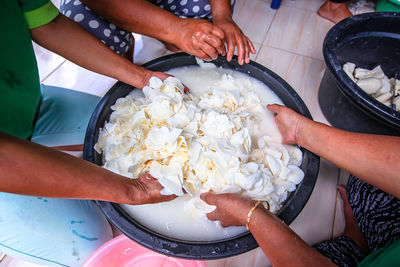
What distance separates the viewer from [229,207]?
623 millimetres

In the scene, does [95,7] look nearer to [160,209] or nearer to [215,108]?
[215,108]

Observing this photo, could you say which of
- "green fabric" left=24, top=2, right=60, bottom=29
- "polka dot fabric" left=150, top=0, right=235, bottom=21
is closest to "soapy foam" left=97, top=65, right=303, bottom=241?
"green fabric" left=24, top=2, right=60, bottom=29

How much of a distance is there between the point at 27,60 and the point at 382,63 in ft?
5.41

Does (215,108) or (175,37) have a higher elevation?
(175,37)

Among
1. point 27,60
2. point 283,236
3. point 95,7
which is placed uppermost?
point 95,7

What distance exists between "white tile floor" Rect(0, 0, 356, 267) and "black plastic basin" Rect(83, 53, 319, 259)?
404 mm

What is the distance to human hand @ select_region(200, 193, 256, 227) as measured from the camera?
0.61 meters

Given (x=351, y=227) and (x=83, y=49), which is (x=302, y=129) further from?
(x=83, y=49)

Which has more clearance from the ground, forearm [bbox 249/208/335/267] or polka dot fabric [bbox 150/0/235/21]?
polka dot fabric [bbox 150/0/235/21]

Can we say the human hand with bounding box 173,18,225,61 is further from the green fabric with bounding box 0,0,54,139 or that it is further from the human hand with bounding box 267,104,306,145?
the green fabric with bounding box 0,0,54,139

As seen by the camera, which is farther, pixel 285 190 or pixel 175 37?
pixel 175 37

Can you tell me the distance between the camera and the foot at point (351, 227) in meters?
0.95

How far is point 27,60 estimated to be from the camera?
73 cm

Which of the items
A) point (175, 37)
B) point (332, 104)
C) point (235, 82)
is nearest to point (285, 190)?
point (235, 82)
